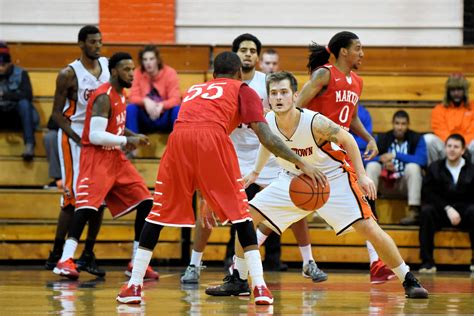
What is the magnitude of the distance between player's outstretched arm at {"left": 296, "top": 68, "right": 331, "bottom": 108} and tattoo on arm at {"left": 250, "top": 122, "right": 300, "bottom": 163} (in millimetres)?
1337

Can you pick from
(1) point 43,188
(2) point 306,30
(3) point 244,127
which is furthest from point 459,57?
(1) point 43,188

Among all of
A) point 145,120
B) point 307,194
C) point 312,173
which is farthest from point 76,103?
point 312,173

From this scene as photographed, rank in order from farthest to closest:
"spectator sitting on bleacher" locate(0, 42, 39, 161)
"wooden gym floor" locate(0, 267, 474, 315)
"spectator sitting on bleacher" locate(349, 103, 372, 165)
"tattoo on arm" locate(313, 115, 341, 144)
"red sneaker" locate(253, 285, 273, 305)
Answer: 1. "spectator sitting on bleacher" locate(0, 42, 39, 161)
2. "spectator sitting on bleacher" locate(349, 103, 372, 165)
3. "tattoo on arm" locate(313, 115, 341, 144)
4. "red sneaker" locate(253, 285, 273, 305)
5. "wooden gym floor" locate(0, 267, 474, 315)

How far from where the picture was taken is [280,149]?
18.4 ft

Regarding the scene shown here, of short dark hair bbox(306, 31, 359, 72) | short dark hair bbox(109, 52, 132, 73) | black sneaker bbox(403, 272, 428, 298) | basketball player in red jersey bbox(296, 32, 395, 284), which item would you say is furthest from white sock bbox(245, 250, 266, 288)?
short dark hair bbox(109, 52, 132, 73)

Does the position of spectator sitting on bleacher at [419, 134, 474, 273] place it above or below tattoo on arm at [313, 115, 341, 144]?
below

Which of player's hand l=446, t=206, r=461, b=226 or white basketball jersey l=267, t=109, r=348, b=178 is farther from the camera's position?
player's hand l=446, t=206, r=461, b=226

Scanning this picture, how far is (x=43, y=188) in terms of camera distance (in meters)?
9.87

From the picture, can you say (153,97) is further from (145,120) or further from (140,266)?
(140,266)

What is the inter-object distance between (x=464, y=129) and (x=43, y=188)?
4327mm

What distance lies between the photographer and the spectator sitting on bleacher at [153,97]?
9.73 m

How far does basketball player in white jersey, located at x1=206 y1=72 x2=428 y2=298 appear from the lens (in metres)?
6.00

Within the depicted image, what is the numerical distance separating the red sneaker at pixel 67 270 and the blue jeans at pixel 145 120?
2.39m

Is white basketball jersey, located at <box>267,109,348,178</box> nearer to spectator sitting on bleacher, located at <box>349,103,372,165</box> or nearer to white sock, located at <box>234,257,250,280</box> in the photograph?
white sock, located at <box>234,257,250,280</box>
